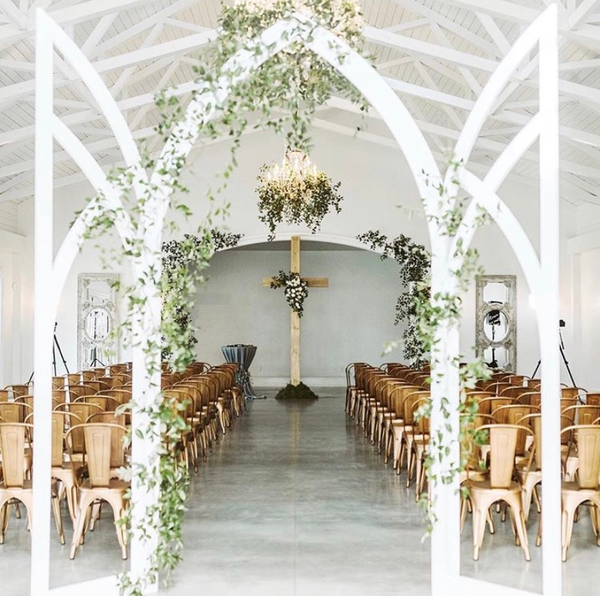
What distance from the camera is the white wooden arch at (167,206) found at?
470 centimetres

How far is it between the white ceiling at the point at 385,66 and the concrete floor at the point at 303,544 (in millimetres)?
4610

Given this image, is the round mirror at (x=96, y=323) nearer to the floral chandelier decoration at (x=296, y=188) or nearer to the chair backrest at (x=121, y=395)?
the floral chandelier decoration at (x=296, y=188)

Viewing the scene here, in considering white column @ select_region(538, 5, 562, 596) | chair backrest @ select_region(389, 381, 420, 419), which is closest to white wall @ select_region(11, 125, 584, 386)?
chair backrest @ select_region(389, 381, 420, 419)

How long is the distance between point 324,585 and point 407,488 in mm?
2944

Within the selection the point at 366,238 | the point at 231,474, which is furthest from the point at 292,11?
the point at 366,238

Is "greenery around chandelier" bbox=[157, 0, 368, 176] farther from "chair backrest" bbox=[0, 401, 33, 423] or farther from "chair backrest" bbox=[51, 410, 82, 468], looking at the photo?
"chair backrest" bbox=[0, 401, 33, 423]

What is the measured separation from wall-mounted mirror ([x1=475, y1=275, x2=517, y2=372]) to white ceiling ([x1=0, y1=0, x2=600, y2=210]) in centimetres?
222

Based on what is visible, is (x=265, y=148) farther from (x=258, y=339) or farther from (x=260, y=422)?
(x=260, y=422)

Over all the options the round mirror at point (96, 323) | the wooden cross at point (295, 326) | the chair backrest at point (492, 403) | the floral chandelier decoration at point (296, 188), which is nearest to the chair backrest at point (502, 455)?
the chair backrest at point (492, 403)

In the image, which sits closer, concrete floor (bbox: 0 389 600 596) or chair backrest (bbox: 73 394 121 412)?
concrete floor (bbox: 0 389 600 596)

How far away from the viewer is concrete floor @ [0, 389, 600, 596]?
16.9 feet

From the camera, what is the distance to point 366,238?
16.7m

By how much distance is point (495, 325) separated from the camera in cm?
1705

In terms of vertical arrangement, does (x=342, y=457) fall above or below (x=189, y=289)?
below
